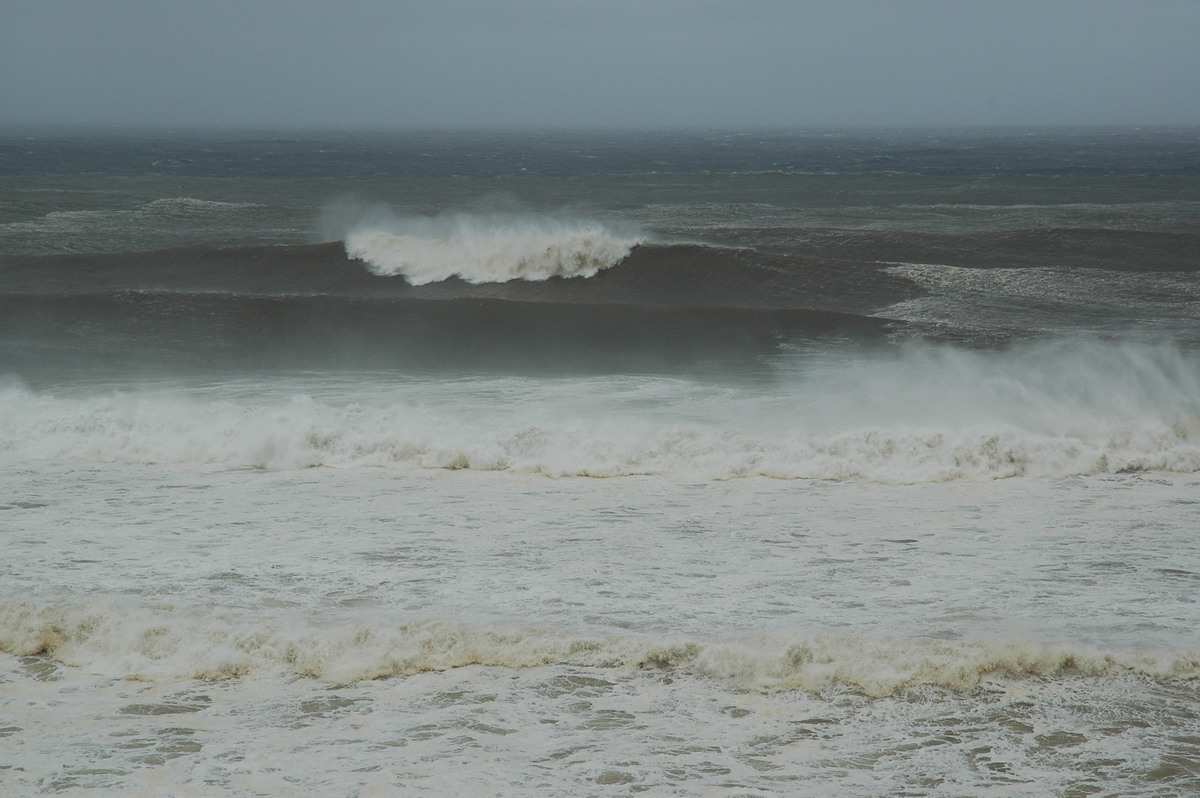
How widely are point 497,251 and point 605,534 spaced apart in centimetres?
1174

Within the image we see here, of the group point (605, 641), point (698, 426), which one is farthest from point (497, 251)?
point (605, 641)

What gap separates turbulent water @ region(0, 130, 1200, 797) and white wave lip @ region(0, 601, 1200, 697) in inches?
0.9

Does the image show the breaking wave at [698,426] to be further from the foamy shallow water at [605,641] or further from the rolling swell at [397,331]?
the rolling swell at [397,331]

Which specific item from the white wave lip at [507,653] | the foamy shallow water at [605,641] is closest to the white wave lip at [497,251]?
the foamy shallow water at [605,641]

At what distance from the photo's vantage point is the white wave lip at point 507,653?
15.4 feet

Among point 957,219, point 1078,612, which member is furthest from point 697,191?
point 1078,612

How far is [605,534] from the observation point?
6566 mm

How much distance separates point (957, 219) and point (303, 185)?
2772 centimetres

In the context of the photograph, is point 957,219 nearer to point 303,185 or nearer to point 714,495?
point 714,495

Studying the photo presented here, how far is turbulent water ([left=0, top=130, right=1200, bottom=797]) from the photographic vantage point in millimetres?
4172

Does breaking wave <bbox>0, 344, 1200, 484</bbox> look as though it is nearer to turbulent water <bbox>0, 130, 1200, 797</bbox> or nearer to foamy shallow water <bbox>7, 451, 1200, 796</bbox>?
turbulent water <bbox>0, 130, 1200, 797</bbox>

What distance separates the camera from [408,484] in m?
7.72

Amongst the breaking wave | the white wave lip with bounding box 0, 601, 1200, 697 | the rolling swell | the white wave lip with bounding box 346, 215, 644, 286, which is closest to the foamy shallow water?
the white wave lip with bounding box 0, 601, 1200, 697

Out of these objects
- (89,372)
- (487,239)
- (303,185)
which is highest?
(303,185)
